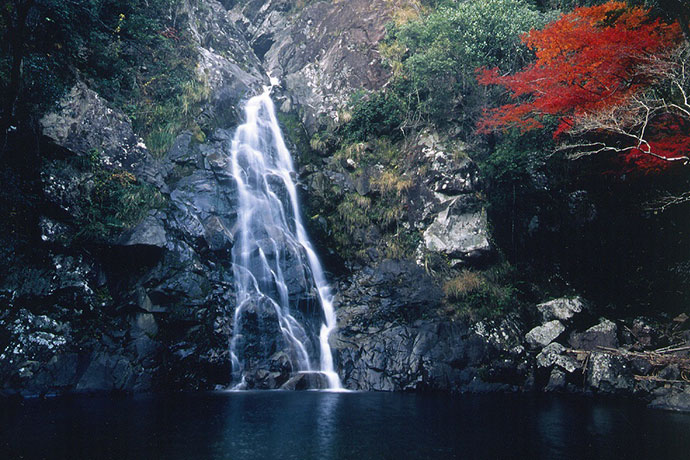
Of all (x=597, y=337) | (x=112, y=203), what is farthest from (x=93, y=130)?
(x=597, y=337)

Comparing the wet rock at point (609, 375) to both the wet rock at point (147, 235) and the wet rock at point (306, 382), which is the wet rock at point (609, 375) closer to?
the wet rock at point (306, 382)

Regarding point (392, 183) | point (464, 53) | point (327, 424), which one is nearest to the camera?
point (327, 424)

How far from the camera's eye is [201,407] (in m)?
9.52

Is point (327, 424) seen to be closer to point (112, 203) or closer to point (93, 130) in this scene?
point (112, 203)

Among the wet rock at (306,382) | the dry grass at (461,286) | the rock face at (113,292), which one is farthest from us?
the dry grass at (461,286)

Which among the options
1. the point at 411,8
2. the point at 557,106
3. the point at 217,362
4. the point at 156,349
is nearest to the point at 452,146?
the point at 557,106

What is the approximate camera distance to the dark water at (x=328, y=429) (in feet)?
21.0

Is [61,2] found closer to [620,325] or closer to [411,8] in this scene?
[411,8]

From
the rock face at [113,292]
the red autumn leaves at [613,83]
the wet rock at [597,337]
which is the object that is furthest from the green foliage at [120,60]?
the wet rock at [597,337]

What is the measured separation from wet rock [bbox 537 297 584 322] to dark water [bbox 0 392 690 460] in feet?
10.8

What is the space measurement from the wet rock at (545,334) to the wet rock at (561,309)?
31cm

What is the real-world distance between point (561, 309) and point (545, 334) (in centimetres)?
118

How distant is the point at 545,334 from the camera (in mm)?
13562

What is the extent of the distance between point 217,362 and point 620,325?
13.4m
